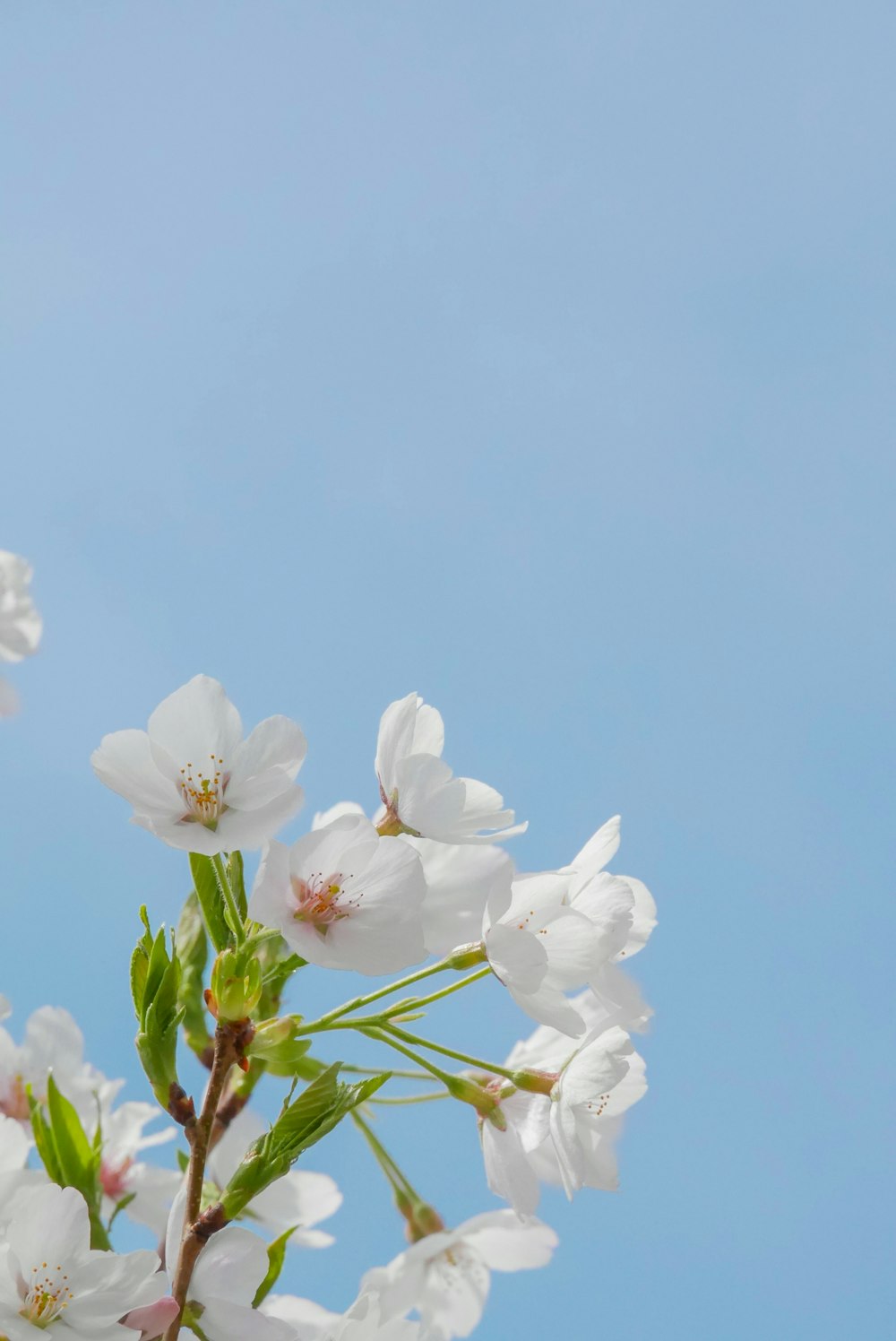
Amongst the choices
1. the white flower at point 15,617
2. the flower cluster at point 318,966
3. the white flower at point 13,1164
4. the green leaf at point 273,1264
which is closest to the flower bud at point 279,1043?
the flower cluster at point 318,966

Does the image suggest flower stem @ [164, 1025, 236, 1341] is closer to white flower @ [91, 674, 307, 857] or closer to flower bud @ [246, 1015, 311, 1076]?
flower bud @ [246, 1015, 311, 1076]

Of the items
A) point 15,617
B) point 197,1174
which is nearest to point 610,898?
point 197,1174

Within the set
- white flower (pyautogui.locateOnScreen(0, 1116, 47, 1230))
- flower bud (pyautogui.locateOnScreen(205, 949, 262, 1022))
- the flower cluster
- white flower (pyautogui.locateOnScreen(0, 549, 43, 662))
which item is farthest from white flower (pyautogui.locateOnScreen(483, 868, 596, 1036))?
white flower (pyautogui.locateOnScreen(0, 549, 43, 662))

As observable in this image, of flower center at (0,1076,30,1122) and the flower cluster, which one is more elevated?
flower center at (0,1076,30,1122)

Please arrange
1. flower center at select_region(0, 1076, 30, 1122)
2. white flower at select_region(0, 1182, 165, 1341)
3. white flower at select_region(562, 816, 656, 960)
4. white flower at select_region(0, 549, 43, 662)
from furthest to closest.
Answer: white flower at select_region(0, 549, 43, 662) < flower center at select_region(0, 1076, 30, 1122) < white flower at select_region(562, 816, 656, 960) < white flower at select_region(0, 1182, 165, 1341)

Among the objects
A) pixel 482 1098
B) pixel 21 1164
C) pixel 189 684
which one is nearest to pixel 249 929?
pixel 189 684

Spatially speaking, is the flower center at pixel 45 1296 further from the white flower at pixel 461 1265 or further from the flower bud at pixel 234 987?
the white flower at pixel 461 1265

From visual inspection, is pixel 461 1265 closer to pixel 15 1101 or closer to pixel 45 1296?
pixel 15 1101
